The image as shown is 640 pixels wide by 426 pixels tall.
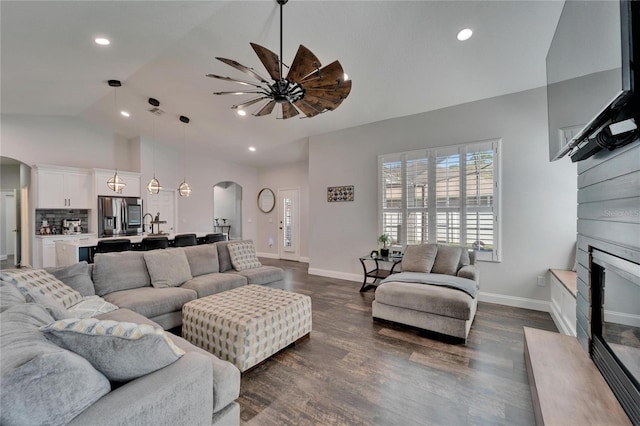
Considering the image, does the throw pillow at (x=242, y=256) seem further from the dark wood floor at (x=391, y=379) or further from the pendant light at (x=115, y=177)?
the pendant light at (x=115, y=177)

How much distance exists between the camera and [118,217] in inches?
243

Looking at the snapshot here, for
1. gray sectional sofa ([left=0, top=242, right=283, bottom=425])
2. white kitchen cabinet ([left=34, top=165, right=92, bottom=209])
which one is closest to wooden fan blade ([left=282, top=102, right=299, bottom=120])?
gray sectional sofa ([left=0, top=242, right=283, bottom=425])

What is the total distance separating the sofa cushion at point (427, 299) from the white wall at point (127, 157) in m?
6.18

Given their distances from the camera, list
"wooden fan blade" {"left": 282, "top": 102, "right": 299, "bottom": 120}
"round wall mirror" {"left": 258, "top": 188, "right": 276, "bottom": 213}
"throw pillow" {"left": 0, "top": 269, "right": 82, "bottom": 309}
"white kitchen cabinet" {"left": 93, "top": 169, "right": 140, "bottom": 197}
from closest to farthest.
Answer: "throw pillow" {"left": 0, "top": 269, "right": 82, "bottom": 309} < "wooden fan blade" {"left": 282, "top": 102, "right": 299, "bottom": 120} < "white kitchen cabinet" {"left": 93, "top": 169, "right": 140, "bottom": 197} < "round wall mirror" {"left": 258, "top": 188, "right": 276, "bottom": 213}

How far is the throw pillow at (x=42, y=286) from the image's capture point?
2017 mm

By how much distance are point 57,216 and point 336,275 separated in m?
6.29

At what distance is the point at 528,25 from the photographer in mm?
2689

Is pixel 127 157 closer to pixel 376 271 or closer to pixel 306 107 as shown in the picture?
pixel 306 107

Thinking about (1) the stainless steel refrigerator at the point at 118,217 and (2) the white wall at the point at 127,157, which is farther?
(1) the stainless steel refrigerator at the point at 118,217

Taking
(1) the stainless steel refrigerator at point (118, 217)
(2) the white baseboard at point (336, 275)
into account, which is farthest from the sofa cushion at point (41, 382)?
(1) the stainless steel refrigerator at point (118, 217)

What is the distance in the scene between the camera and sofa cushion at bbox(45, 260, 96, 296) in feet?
8.52

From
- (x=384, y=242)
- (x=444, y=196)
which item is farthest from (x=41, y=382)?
(x=444, y=196)

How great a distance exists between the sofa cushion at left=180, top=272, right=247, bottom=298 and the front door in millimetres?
4085

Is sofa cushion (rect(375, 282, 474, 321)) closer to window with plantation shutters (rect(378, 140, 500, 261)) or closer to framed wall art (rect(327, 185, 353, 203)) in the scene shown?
window with plantation shutters (rect(378, 140, 500, 261))
